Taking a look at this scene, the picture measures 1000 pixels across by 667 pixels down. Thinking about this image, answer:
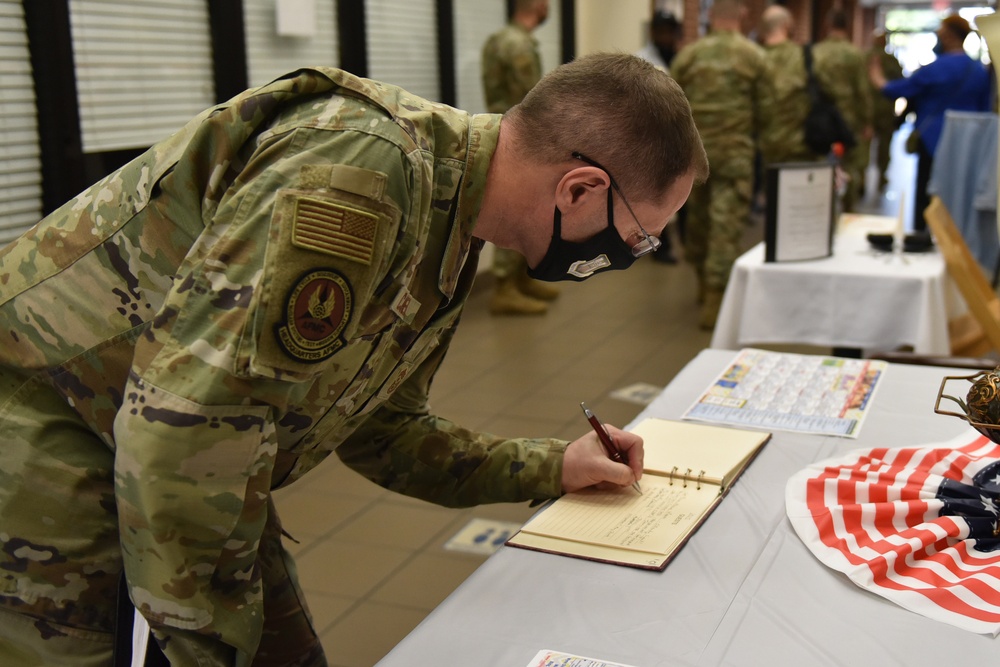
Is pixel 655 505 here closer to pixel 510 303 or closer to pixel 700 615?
pixel 700 615

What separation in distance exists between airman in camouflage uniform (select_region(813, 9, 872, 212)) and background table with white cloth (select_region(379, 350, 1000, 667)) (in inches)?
211

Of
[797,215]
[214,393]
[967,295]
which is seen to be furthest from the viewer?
[797,215]

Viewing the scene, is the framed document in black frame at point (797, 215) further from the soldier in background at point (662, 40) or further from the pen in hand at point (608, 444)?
the soldier in background at point (662, 40)

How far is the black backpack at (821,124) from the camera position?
5.27m

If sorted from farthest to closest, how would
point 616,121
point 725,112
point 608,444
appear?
point 725,112
point 608,444
point 616,121

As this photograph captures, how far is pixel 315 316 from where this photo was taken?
2.79 ft

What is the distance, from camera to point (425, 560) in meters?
2.51

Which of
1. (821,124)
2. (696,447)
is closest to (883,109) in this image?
(821,124)

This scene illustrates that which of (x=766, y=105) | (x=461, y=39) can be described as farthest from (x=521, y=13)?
(x=766, y=105)

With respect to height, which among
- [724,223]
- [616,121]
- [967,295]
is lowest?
[724,223]

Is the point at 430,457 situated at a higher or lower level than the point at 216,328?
lower

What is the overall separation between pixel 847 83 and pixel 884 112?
2.67 metres

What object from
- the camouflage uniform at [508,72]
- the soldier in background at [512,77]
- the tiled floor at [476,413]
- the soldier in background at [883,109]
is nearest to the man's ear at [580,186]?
the tiled floor at [476,413]

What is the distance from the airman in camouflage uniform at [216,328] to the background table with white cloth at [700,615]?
239 millimetres
